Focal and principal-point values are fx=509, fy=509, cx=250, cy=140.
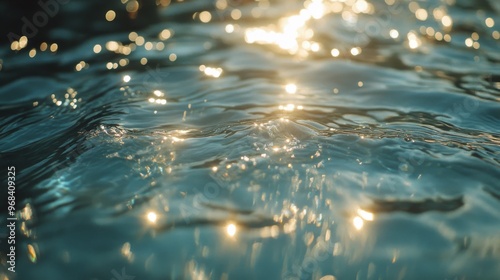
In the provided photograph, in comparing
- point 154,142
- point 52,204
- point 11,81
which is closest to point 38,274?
point 52,204

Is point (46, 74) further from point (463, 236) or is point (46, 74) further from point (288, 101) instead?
point (463, 236)

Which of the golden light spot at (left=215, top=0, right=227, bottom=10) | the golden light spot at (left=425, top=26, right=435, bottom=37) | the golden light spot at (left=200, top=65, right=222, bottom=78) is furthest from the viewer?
the golden light spot at (left=215, top=0, right=227, bottom=10)

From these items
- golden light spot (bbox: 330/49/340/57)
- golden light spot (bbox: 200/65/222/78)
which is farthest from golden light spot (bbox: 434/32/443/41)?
golden light spot (bbox: 200/65/222/78)

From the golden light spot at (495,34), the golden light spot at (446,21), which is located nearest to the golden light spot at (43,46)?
the golden light spot at (446,21)

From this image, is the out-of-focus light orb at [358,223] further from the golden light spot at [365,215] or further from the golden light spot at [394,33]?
the golden light spot at [394,33]

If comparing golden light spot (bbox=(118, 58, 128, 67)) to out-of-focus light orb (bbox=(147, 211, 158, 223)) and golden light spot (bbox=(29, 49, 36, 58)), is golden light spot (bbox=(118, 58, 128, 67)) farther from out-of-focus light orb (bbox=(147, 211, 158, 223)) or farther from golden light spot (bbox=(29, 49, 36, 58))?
out-of-focus light orb (bbox=(147, 211, 158, 223))

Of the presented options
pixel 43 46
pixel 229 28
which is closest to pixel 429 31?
pixel 229 28
